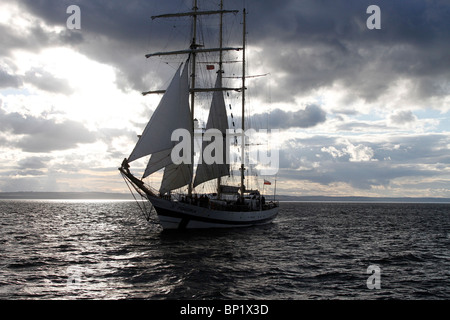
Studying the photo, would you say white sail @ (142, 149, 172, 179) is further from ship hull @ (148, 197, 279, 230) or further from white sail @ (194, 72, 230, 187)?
white sail @ (194, 72, 230, 187)

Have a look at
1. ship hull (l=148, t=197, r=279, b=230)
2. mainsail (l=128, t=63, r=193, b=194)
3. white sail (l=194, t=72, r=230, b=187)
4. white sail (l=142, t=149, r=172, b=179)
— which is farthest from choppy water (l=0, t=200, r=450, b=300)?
white sail (l=194, t=72, r=230, b=187)

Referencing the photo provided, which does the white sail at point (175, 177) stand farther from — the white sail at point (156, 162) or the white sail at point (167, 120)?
the white sail at point (167, 120)

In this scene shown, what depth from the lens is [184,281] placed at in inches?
749

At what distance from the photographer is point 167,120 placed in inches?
1433

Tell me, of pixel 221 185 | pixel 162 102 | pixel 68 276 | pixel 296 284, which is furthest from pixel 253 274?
pixel 221 185

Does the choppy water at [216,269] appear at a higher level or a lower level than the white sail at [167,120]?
lower

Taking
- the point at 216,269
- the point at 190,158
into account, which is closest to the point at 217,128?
the point at 190,158

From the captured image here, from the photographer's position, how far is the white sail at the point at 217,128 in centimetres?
4969

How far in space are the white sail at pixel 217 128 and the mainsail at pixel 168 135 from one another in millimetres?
7600

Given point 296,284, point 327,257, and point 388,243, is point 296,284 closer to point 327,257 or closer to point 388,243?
point 327,257

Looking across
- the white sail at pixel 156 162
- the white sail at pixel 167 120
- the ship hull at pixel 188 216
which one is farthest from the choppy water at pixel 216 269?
the white sail at pixel 167 120

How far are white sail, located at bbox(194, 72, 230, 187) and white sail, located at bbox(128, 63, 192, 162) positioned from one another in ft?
36.3

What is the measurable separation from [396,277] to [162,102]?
24824 mm

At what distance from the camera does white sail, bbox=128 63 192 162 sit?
34312 millimetres
